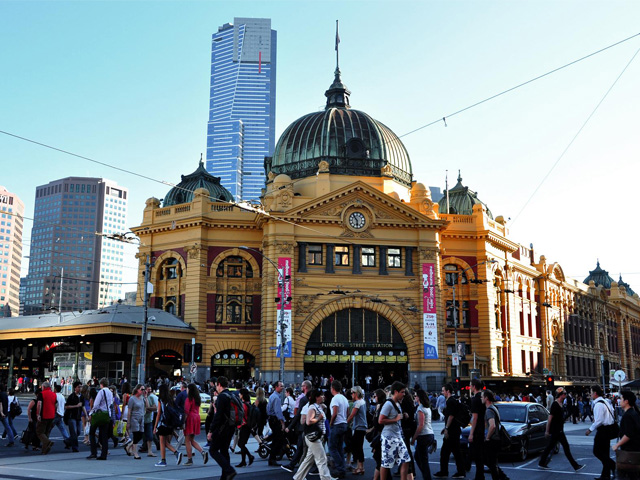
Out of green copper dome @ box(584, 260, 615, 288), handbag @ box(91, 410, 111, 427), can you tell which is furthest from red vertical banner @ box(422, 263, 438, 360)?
green copper dome @ box(584, 260, 615, 288)

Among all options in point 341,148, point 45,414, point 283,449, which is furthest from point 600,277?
point 45,414

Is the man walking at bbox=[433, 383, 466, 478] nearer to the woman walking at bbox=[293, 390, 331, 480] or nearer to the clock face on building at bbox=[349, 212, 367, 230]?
the woman walking at bbox=[293, 390, 331, 480]

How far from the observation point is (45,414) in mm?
20453

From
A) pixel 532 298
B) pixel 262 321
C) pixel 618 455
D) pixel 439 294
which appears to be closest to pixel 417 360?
pixel 439 294

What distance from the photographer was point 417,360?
54.6 metres

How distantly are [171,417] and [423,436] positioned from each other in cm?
725

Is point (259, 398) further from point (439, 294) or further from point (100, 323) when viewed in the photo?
point (439, 294)

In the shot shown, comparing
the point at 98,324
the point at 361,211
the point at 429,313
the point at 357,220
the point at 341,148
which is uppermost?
the point at 341,148

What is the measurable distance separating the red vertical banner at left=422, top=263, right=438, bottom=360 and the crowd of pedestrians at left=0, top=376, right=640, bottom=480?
33.6 metres

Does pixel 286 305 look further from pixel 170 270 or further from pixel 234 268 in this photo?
pixel 170 270

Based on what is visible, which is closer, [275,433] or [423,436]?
[423,436]

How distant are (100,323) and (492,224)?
35330 mm

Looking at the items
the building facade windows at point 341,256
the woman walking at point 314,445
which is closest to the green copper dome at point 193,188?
the building facade windows at point 341,256

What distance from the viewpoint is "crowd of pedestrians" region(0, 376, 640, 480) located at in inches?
543
